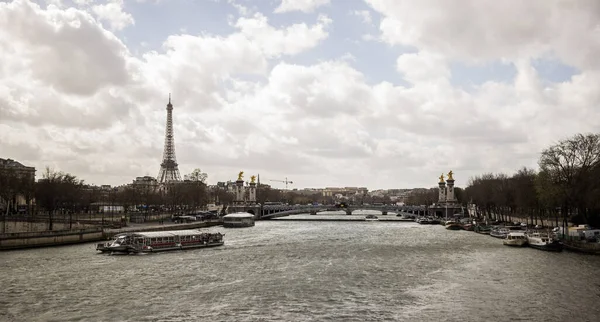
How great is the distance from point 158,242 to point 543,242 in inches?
1392

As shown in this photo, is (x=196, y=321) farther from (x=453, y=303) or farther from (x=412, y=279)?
(x=412, y=279)

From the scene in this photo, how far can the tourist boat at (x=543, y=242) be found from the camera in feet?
169

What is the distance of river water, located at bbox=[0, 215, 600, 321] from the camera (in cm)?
2700

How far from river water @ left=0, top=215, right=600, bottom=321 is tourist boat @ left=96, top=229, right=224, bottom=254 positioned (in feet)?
7.21

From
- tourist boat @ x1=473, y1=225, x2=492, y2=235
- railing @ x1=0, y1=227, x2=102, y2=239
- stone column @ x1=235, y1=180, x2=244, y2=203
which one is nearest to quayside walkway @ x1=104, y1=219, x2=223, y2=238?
railing @ x1=0, y1=227, x2=102, y2=239

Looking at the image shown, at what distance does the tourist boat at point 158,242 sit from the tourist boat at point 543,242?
1218 inches

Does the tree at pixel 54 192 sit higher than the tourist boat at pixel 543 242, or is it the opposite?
the tree at pixel 54 192

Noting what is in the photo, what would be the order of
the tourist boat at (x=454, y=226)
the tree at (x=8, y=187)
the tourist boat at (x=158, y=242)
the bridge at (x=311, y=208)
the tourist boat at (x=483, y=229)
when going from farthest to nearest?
the bridge at (x=311, y=208), the tourist boat at (x=454, y=226), the tourist boat at (x=483, y=229), the tree at (x=8, y=187), the tourist boat at (x=158, y=242)

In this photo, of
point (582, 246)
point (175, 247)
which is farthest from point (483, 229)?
point (175, 247)

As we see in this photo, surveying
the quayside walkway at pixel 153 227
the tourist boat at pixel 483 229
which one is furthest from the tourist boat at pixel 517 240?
the quayside walkway at pixel 153 227

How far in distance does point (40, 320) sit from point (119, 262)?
19.3 metres

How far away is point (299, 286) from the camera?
112 ft

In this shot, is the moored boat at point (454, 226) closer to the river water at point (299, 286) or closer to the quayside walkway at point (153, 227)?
the quayside walkway at point (153, 227)

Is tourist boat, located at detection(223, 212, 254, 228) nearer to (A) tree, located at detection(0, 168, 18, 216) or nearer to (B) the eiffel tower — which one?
(A) tree, located at detection(0, 168, 18, 216)
